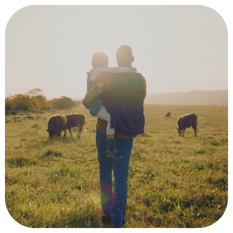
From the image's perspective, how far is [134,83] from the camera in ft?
6.28

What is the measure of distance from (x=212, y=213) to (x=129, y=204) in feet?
4.53

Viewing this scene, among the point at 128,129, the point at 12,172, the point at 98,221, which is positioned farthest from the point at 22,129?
the point at 128,129

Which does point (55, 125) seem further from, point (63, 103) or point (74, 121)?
point (63, 103)

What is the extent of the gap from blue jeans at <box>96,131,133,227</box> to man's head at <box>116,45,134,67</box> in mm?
1051

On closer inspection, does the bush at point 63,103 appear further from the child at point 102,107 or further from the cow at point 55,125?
the cow at point 55,125

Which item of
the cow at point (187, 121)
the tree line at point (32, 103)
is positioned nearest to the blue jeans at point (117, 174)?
the tree line at point (32, 103)

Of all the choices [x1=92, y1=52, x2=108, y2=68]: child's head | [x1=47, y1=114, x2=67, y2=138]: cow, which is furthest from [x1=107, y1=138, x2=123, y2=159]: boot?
[x1=47, y1=114, x2=67, y2=138]: cow

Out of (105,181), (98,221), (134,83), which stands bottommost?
(98,221)

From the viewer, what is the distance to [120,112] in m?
1.93

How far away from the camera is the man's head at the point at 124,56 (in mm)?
2027

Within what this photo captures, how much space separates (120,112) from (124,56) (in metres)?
0.79

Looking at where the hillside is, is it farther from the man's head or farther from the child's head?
the child's head

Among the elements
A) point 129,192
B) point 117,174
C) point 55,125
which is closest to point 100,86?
point 117,174

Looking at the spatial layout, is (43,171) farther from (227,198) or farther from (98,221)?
(227,198)
